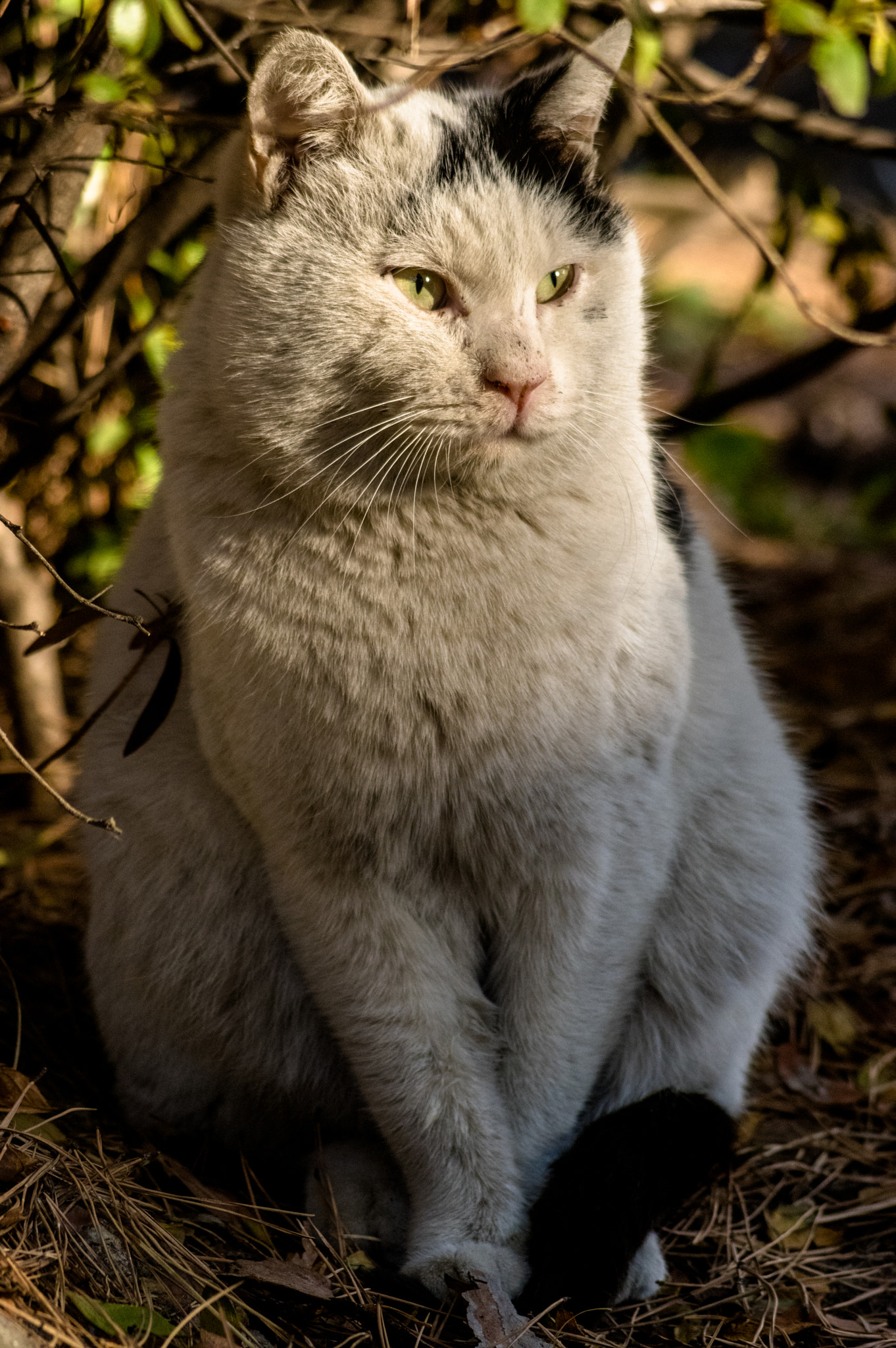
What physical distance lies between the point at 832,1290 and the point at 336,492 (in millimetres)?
1511

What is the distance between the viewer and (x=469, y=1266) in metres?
1.61

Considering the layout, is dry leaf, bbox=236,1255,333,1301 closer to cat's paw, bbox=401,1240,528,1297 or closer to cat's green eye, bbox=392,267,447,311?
cat's paw, bbox=401,1240,528,1297

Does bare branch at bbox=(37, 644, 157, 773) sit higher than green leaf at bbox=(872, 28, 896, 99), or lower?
lower

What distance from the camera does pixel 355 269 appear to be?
5.11ft

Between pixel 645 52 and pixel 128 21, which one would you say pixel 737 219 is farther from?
pixel 128 21

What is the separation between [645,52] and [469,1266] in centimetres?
208

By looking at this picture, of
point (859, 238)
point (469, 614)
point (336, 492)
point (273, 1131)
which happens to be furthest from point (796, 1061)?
point (859, 238)

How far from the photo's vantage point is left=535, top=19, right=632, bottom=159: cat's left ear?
5.42 ft

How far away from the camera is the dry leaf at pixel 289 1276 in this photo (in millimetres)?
1529

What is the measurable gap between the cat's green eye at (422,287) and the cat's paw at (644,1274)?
1410mm


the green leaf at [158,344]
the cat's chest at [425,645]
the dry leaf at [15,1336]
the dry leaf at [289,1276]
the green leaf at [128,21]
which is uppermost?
the green leaf at [128,21]

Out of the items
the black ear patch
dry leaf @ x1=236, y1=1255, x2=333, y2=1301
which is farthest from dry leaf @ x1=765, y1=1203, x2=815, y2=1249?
dry leaf @ x1=236, y1=1255, x2=333, y2=1301

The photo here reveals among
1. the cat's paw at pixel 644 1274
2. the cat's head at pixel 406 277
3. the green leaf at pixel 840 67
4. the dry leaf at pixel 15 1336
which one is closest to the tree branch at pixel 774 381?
the green leaf at pixel 840 67

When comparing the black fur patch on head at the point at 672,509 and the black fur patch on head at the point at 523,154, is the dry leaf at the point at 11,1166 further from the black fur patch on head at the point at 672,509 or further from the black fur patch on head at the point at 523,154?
the black fur patch on head at the point at 523,154
